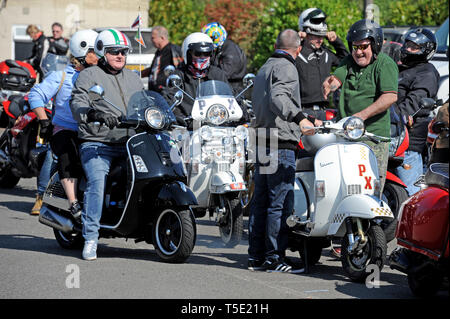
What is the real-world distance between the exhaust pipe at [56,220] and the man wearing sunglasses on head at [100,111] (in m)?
0.38

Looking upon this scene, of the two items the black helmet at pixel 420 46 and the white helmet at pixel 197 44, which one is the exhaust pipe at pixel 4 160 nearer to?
the white helmet at pixel 197 44

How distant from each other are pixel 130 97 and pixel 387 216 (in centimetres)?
258

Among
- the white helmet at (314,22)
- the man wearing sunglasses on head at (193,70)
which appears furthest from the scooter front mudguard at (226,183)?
the white helmet at (314,22)

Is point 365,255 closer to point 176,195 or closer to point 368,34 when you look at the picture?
point 176,195

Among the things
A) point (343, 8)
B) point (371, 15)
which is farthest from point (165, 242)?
point (343, 8)

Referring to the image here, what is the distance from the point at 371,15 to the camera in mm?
14039

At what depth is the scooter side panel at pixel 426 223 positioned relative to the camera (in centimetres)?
573

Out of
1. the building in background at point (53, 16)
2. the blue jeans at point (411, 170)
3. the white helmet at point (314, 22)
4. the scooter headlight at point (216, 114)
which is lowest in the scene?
the blue jeans at point (411, 170)

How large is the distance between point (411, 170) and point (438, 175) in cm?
300

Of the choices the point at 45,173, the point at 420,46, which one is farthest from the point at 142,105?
the point at 45,173

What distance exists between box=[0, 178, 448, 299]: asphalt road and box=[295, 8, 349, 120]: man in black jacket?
158 centimetres

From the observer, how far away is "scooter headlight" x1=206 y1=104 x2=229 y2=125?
9.35 m

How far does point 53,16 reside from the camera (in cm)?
2761

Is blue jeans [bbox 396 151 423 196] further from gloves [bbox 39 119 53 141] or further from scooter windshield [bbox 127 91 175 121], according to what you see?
gloves [bbox 39 119 53 141]
